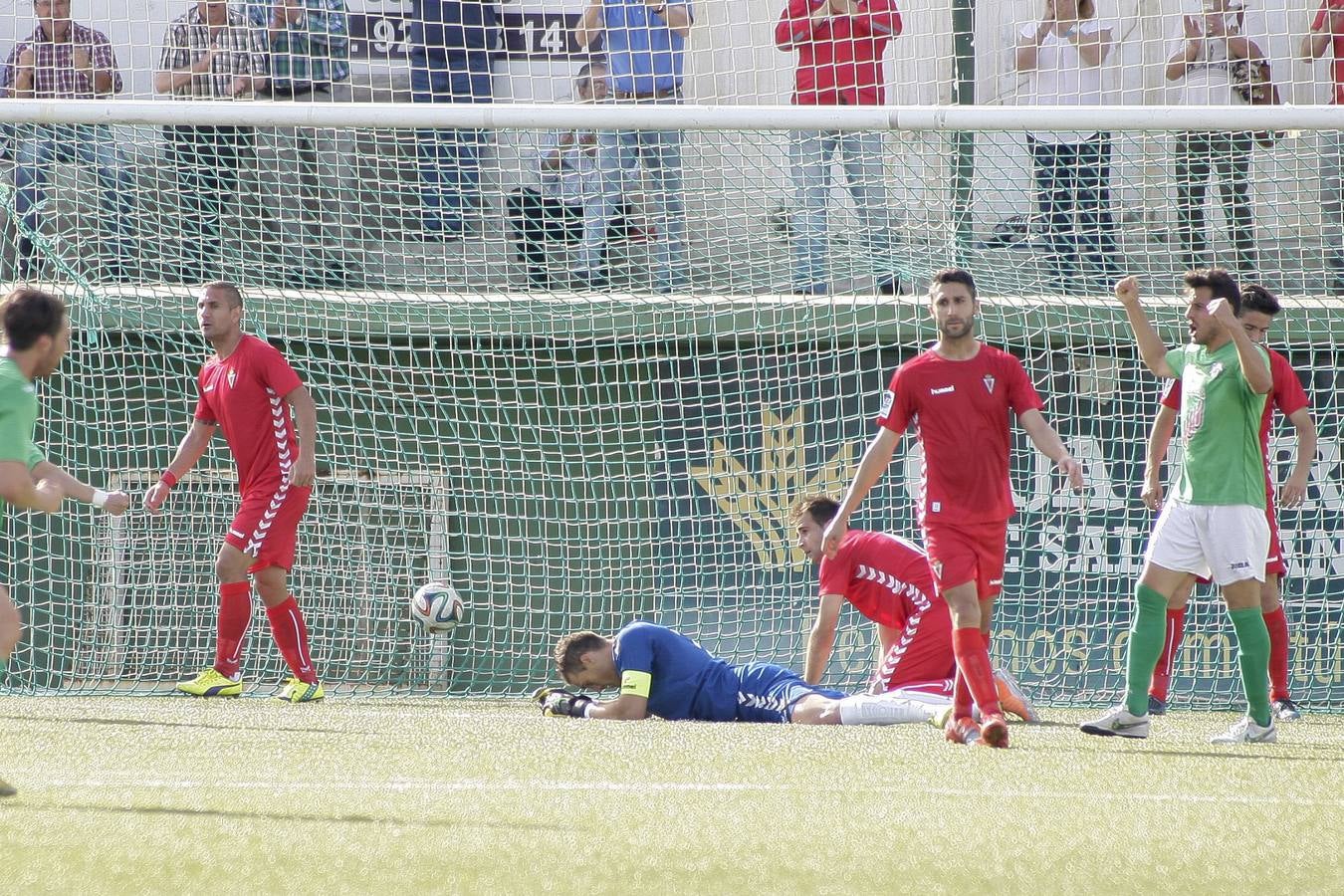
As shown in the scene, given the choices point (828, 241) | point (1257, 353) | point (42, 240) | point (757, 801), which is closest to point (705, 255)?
point (828, 241)

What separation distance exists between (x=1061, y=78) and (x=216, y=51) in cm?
459

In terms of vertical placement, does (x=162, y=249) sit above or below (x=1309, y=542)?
above

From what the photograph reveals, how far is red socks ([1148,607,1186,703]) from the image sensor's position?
23.9 feet

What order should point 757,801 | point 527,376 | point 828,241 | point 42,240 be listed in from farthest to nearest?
1. point 527,376
2. point 828,241
3. point 42,240
4. point 757,801

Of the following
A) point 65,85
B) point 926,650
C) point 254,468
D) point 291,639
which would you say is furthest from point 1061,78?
point 65,85

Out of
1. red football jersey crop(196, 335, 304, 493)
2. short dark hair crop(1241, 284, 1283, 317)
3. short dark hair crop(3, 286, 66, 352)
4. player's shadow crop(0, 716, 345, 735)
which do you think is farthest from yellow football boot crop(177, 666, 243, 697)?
short dark hair crop(1241, 284, 1283, 317)

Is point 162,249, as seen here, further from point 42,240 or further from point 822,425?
point 822,425

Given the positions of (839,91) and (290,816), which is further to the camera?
(839,91)

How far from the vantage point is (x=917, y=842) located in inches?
132

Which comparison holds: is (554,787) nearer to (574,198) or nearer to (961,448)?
(961,448)

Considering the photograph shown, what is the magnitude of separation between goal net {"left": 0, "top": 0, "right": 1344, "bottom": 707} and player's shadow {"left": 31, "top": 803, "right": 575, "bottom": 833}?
503cm

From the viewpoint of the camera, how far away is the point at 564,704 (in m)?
6.70

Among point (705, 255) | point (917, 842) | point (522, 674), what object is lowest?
point (522, 674)

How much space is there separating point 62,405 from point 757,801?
20.8 ft
